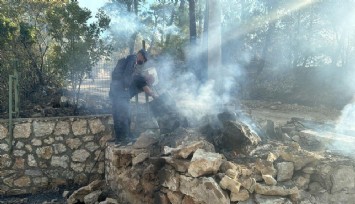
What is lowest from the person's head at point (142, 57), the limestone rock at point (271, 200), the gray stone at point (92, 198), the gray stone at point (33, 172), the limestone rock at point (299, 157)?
the gray stone at point (92, 198)

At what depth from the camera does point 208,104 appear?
6812mm

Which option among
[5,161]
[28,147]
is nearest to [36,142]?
[28,147]

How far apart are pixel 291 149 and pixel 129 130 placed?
2.97 metres

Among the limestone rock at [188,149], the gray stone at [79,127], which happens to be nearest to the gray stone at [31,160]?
the gray stone at [79,127]

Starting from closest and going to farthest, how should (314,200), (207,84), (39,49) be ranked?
(314,200)
(39,49)
(207,84)

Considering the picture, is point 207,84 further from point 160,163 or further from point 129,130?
point 160,163

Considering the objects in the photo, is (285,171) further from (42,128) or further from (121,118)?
(42,128)

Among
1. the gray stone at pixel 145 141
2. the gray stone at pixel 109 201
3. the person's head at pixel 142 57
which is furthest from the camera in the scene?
the person's head at pixel 142 57

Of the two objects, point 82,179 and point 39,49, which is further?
point 39,49

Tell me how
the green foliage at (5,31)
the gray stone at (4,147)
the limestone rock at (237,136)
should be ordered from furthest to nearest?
the green foliage at (5,31) → the gray stone at (4,147) → the limestone rock at (237,136)

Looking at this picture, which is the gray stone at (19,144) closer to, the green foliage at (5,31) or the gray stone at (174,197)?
the green foliage at (5,31)

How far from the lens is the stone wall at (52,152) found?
19.5 feet

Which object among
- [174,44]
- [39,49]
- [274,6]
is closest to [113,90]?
[39,49]

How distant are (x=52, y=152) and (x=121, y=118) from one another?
156 cm
